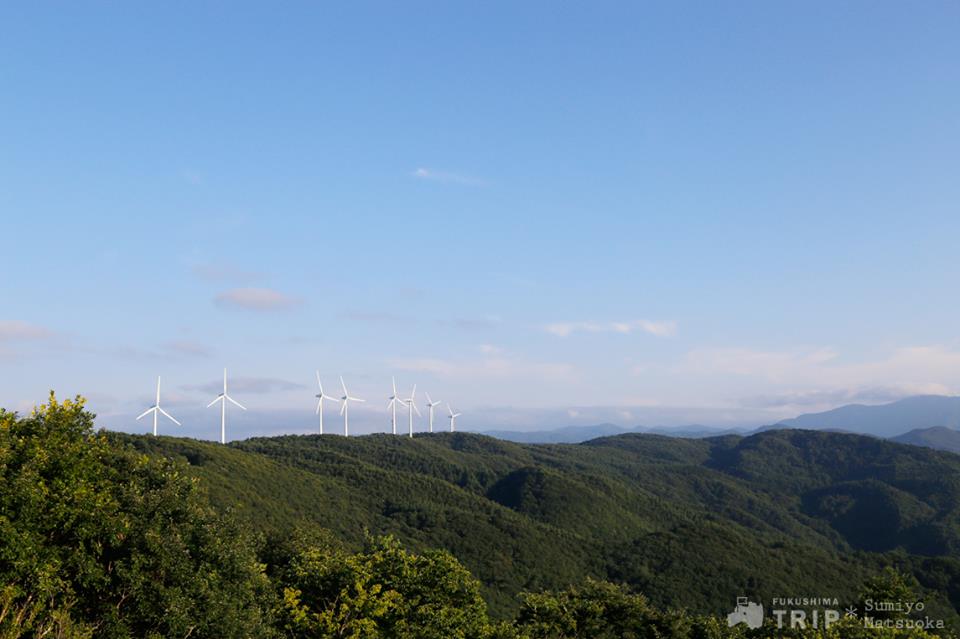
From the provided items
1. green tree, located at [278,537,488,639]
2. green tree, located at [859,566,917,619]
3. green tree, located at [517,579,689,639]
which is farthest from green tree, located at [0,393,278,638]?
green tree, located at [859,566,917,619]

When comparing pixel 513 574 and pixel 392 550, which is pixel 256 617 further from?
pixel 513 574

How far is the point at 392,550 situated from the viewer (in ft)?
185

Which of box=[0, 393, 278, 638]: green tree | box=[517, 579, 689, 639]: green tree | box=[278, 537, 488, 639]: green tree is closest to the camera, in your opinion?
box=[0, 393, 278, 638]: green tree

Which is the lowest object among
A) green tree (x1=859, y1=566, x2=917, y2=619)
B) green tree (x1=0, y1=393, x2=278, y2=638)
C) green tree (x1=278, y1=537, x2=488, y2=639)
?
green tree (x1=859, y1=566, x2=917, y2=619)

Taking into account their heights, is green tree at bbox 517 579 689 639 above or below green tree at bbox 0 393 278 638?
below

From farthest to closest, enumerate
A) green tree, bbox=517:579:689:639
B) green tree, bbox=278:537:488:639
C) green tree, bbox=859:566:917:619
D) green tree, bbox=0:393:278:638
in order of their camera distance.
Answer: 1. green tree, bbox=859:566:917:619
2. green tree, bbox=517:579:689:639
3. green tree, bbox=278:537:488:639
4. green tree, bbox=0:393:278:638

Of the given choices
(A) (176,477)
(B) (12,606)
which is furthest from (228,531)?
(B) (12,606)

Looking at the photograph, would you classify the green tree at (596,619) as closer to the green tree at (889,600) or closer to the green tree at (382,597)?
the green tree at (382,597)

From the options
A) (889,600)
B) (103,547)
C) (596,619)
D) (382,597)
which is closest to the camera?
(103,547)

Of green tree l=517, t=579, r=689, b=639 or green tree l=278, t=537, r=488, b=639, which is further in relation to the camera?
green tree l=517, t=579, r=689, b=639

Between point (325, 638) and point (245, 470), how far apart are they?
Answer: 164819mm

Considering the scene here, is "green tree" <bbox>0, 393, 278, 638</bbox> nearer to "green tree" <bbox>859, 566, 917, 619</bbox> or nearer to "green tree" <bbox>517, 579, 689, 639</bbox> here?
"green tree" <bbox>517, 579, 689, 639</bbox>

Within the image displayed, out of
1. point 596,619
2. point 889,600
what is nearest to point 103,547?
point 596,619

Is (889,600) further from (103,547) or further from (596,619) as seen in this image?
(103,547)
